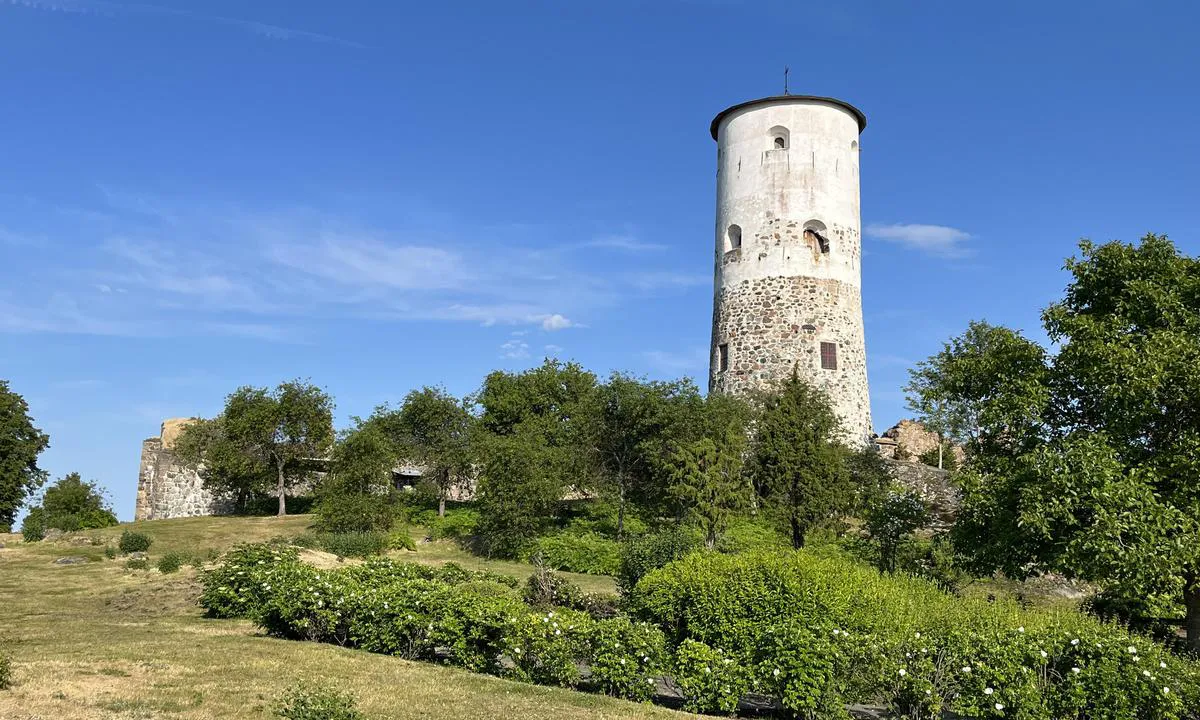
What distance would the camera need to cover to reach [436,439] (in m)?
38.8

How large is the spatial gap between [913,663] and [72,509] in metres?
33.2

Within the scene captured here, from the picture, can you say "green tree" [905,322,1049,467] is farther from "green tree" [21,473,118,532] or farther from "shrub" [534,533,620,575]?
"green tree" [21,473,118,532]

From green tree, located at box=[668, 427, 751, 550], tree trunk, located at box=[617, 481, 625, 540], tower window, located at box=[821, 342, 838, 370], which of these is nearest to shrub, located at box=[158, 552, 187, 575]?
tree trunk, located at box=[617, 481, 625, 540]

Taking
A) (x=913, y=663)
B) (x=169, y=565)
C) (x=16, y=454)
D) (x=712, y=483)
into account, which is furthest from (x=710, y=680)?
(x=16, y=454)

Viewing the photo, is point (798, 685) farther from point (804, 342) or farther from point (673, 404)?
point (804, 342)

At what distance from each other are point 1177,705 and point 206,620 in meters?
12.9

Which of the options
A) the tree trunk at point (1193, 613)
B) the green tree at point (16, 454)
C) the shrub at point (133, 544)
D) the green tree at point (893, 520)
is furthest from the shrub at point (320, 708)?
the green tree at point (16, 454)

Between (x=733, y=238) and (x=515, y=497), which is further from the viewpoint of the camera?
(x=733, y=238)

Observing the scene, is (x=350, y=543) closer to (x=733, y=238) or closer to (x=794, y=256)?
(x=733, y=238)

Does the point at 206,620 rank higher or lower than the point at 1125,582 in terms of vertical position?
lower

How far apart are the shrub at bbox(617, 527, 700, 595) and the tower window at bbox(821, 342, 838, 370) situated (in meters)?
13.9

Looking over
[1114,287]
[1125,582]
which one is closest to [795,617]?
[1125,582]

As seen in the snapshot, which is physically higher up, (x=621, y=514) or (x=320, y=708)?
(x=621, y=514)

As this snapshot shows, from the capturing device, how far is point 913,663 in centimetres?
971
